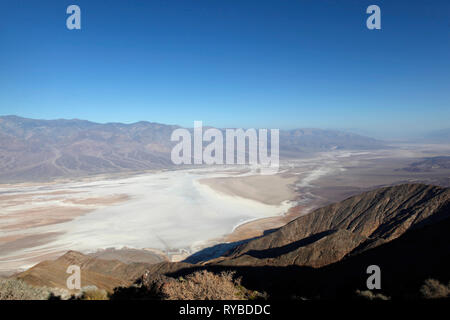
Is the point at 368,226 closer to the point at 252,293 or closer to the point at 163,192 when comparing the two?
the point at 252,293

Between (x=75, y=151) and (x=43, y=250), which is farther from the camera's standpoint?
(x=75, y=151)

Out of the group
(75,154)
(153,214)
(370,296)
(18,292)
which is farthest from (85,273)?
(75,154)

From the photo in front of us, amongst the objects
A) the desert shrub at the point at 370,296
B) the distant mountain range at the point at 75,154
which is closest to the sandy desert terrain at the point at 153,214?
the desert shrub at the point at 370,296

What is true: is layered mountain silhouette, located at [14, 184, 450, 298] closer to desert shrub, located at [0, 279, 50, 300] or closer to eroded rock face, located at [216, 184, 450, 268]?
eroded rock face, located at [216, 184, 450, 268]

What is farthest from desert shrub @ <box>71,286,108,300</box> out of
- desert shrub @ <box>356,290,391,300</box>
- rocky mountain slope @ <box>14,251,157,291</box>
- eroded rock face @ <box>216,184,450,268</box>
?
desert shrub @ <box>356,290,391,300</box>

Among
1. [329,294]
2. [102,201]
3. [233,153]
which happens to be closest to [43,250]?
[102,201]

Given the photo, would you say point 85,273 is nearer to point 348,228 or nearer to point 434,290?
point 434,290
